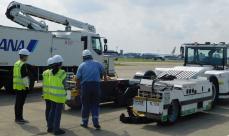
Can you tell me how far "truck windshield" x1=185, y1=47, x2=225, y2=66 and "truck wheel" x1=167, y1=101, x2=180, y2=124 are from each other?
509 cm

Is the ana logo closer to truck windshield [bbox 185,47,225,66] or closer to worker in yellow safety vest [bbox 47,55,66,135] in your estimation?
truck windshield [bbox 185,47,225,66]

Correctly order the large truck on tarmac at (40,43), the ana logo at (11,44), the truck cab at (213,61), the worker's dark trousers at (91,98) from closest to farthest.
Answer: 1. the worker's dark trousers at (91,98)
2. the truck cab at (213,61)
3. the ana logo at (11,44)
4. the large truck on tarmac at (40,43)

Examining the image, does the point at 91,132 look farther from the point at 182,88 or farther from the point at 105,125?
the point at 182,88

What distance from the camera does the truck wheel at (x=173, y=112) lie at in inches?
410

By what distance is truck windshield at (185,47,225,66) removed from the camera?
597 inches

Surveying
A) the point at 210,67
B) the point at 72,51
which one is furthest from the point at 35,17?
the point at 210,67

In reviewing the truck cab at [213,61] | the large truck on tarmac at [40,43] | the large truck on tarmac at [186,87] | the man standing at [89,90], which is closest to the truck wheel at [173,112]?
the large truck on tarmac at [186,87]

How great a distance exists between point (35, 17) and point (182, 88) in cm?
1332

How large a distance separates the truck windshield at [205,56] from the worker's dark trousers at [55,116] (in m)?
7.91

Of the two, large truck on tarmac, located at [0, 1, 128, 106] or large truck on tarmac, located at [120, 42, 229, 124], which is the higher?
large truck on tarmac, located at [0, 1, 128, 106]

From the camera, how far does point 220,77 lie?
554 inches

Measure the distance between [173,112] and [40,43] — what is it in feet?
31.2

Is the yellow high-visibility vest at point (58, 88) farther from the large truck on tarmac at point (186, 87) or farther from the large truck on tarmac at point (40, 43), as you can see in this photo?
the large truck on tarmac at point (40, 43)

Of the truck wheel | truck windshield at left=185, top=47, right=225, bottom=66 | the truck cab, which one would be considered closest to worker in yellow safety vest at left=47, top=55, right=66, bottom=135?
the truck wheel
